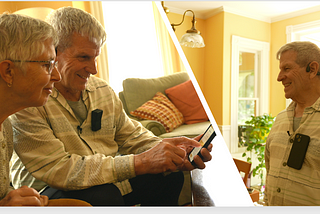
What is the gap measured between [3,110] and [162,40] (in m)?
0.57

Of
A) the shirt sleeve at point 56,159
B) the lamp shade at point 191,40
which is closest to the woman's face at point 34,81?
the shirt sleeve at point 56,159

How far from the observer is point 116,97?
0.65m

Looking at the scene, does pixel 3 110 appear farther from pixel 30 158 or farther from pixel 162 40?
pixel 162 40

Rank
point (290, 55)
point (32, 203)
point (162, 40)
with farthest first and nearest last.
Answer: point (162, 40)
point (290, 55)
point (32, 203)

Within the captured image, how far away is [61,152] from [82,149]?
0.06 meters

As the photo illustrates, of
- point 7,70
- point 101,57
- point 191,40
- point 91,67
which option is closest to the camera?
point 7,70

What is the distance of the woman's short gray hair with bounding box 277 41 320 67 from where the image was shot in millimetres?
391

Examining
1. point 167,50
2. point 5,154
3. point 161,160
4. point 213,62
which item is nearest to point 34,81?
point 5,154

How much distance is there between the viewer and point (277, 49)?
19.9 inches

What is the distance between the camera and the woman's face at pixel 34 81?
31 cm

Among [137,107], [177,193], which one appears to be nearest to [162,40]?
[137,107]

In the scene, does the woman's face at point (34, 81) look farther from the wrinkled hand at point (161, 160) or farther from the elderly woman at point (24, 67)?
the wrinkled hand at point (161, 160)

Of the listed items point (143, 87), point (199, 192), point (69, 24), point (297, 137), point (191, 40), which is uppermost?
point (191, 40)

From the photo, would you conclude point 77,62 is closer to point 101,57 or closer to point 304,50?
point 101,57
